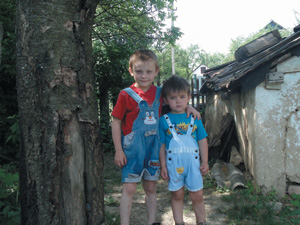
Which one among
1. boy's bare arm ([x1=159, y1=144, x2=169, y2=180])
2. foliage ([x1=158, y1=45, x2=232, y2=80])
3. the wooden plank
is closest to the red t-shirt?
boy's bare arm ([x1=159, y1=144, x2=169, y2=180])

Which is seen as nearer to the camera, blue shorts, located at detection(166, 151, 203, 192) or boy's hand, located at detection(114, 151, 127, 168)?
boy's hand, located at detection(114, 151, 127, 168)

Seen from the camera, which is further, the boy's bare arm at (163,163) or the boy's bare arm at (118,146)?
the boy's bare arm at (163,163)

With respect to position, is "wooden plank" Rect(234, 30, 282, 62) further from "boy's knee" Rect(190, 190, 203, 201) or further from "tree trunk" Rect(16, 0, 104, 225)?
"tree trunk" Rect(16, 0, 104, 225)

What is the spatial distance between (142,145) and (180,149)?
37cm

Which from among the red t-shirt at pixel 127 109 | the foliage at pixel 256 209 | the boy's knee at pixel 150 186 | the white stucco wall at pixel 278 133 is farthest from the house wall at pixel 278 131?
the red t-shirt at pixel 127 109

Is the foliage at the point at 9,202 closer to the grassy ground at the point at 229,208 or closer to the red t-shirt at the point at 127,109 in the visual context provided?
the grassy ground at the point at 229,208

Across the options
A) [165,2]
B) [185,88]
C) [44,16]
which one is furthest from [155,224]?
[165,2]

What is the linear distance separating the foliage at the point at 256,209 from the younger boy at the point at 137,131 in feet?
5.27

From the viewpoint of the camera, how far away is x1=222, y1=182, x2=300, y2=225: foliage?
3480 millimetres

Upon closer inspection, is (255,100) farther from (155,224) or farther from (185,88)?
(155,224)

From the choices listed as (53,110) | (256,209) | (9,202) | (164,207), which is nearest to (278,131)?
(256,209)

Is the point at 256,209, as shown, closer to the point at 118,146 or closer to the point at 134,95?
the point at 118,146

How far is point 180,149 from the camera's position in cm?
265

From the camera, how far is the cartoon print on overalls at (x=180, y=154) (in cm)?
265
